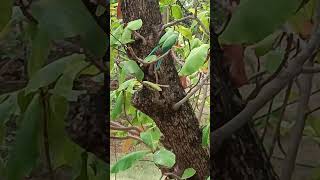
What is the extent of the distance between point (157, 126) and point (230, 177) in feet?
2.08

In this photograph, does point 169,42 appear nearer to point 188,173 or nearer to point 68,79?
point 188,173

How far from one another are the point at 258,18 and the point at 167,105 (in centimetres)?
73

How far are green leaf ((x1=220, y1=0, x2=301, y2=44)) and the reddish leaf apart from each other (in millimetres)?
77

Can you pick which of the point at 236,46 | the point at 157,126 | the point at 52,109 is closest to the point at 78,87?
the point at 52,109

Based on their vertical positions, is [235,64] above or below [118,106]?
above

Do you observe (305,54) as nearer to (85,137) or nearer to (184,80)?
(85,137)

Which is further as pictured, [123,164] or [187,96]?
[187,96]

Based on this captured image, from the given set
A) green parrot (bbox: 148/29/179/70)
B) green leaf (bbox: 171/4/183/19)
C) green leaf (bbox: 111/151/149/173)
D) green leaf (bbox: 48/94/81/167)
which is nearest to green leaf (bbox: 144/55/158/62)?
green parrot (bbox: 148/29/179/70)

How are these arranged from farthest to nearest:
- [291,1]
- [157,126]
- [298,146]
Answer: [157,126], [298,146], [291,1]

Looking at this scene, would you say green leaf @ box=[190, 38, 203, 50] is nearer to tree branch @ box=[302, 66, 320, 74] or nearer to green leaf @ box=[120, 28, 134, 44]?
green leaf @ box=[120, 28, 134, 44]

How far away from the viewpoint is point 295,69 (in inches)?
24.2

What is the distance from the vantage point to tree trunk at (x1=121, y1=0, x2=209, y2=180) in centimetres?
119

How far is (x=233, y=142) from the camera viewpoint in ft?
2.09

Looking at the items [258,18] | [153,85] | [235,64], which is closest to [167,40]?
[153,85]
